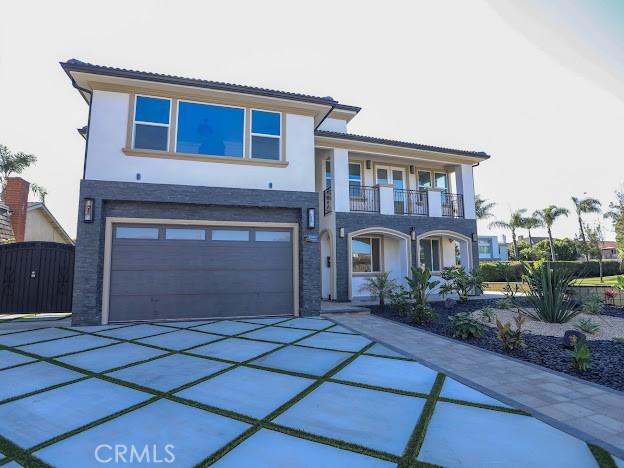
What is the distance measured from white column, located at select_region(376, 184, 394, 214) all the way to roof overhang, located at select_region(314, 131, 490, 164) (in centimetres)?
140

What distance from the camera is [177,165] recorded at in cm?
855

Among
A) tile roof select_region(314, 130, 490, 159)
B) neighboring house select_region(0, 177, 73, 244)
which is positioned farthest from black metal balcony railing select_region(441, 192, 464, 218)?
neighboring house select_region(0, 177, 73, 244)

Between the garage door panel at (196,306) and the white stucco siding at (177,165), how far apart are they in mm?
3133

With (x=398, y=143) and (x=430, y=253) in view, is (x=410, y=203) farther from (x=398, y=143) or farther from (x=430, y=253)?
(x=398, y=143)

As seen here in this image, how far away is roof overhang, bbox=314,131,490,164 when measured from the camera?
1232cm

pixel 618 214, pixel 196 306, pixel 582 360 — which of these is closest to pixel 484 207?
pixel 618 214

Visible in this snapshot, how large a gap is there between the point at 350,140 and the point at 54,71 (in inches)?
368

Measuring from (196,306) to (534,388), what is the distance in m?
7.48

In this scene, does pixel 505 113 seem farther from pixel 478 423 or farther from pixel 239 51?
pixel 478 423

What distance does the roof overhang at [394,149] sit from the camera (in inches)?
485

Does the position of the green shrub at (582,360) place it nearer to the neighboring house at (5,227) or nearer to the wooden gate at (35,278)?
the wooden gate at (35,278)

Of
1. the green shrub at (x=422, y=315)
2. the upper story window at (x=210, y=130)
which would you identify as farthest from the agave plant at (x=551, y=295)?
the upper story window at (x=210, y=130)

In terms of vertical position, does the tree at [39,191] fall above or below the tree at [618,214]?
above

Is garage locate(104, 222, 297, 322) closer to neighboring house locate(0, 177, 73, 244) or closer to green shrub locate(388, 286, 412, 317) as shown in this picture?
green shrub locate(388, 286, 412, 317)
